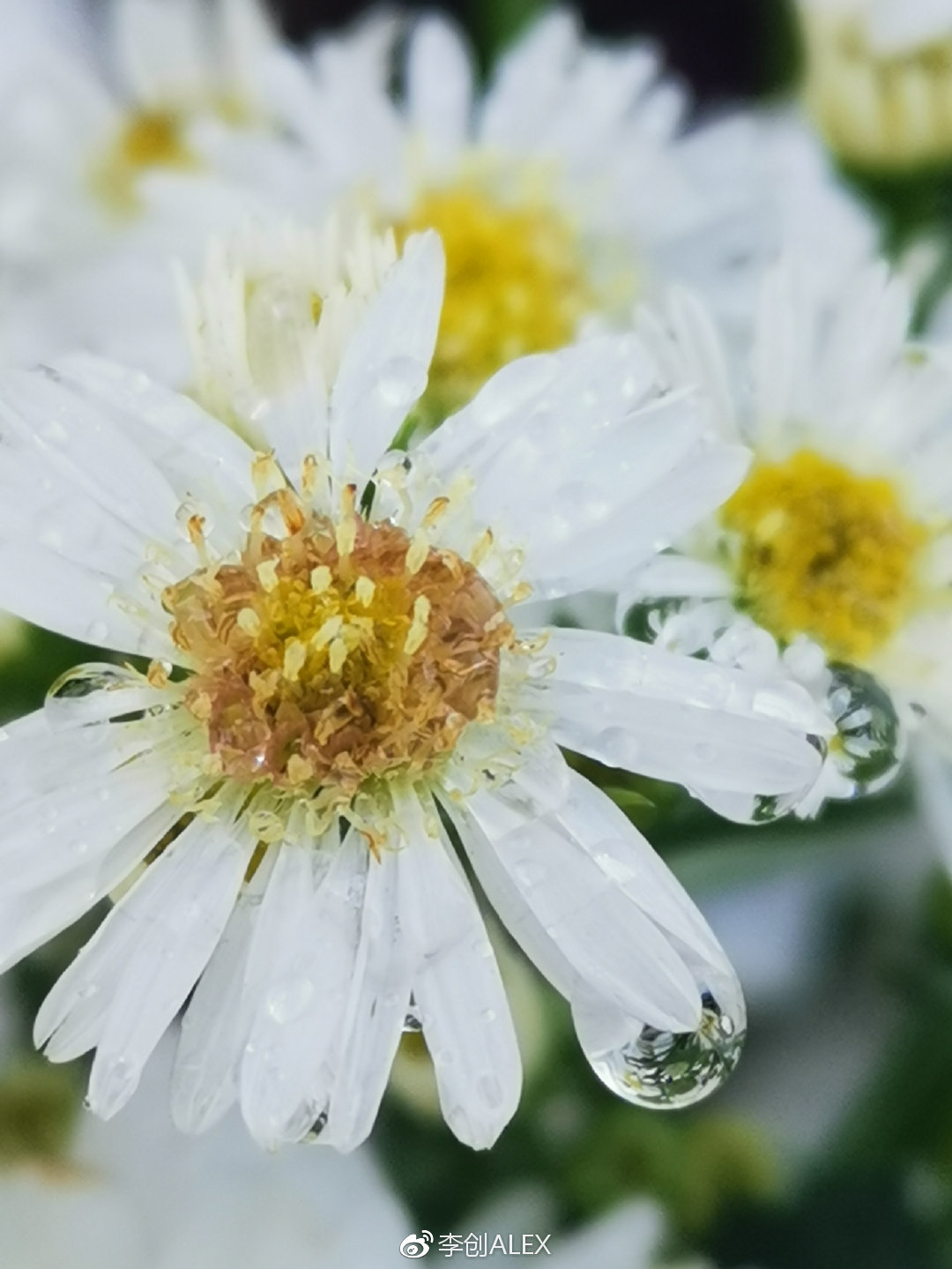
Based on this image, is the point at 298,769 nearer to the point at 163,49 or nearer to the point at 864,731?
the point at 864,731

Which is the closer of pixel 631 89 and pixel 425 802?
pixel 425 802

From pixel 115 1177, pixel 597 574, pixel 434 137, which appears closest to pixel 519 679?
pixel 597 574

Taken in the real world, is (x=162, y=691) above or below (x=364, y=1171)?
above

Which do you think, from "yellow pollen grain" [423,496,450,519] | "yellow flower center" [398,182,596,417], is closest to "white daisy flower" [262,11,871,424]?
"yellow flower center" [398,182,596,417]

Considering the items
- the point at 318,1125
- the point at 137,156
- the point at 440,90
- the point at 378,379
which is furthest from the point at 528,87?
the point at 318,1125

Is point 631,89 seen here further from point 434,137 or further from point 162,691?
point 162,691

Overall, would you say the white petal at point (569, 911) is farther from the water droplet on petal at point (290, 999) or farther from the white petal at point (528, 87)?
the white petal at point (528, 87)

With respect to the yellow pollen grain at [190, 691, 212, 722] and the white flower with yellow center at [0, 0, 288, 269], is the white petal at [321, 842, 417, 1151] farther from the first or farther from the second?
the white flower with yellow center at [0, 0, 288, 269]
